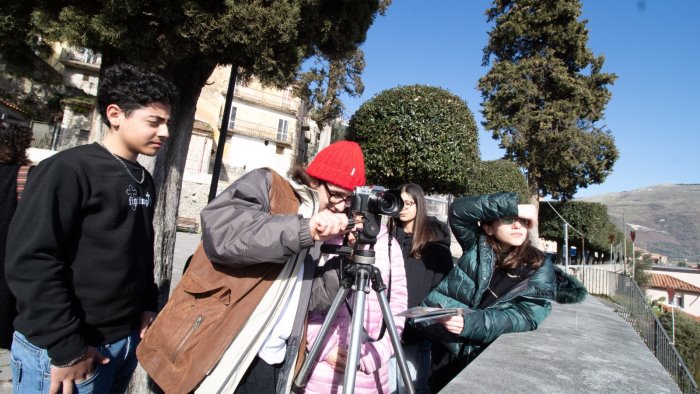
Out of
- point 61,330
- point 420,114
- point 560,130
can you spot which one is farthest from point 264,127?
point 61,330

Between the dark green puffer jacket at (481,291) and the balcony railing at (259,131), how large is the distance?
3668cm

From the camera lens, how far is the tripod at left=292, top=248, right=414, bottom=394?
1.70 m

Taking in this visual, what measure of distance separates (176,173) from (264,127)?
3610cm

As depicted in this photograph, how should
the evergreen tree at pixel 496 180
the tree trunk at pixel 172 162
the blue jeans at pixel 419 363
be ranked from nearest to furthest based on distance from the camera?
the blue jeans at pixel 419 363 → the tree trunk at pixel 172 162 → the evergreen tree at pixel 496 180

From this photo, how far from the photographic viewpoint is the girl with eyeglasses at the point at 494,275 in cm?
208

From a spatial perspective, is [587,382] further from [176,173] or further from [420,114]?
[420,114]

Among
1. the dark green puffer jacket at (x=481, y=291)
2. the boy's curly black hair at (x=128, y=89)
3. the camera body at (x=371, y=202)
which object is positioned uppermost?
the boy's curly black hair at (x=128, y=89)

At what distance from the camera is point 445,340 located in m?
2.16

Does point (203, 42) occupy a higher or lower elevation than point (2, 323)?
higher

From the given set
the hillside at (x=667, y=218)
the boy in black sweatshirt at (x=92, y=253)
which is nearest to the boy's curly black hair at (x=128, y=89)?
the boy in black sweatshirt at (x=92, y=253)

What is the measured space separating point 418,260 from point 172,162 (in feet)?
→ 7.60

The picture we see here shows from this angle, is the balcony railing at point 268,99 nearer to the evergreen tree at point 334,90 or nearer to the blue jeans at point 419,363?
the evergreen tree at point 334,90

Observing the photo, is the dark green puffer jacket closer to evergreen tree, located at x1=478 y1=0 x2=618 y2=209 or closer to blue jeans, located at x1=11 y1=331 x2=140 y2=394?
blue jeans, located at x1=11 y1=331 x2=140 y2=394

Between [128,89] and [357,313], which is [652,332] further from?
[128,89]
